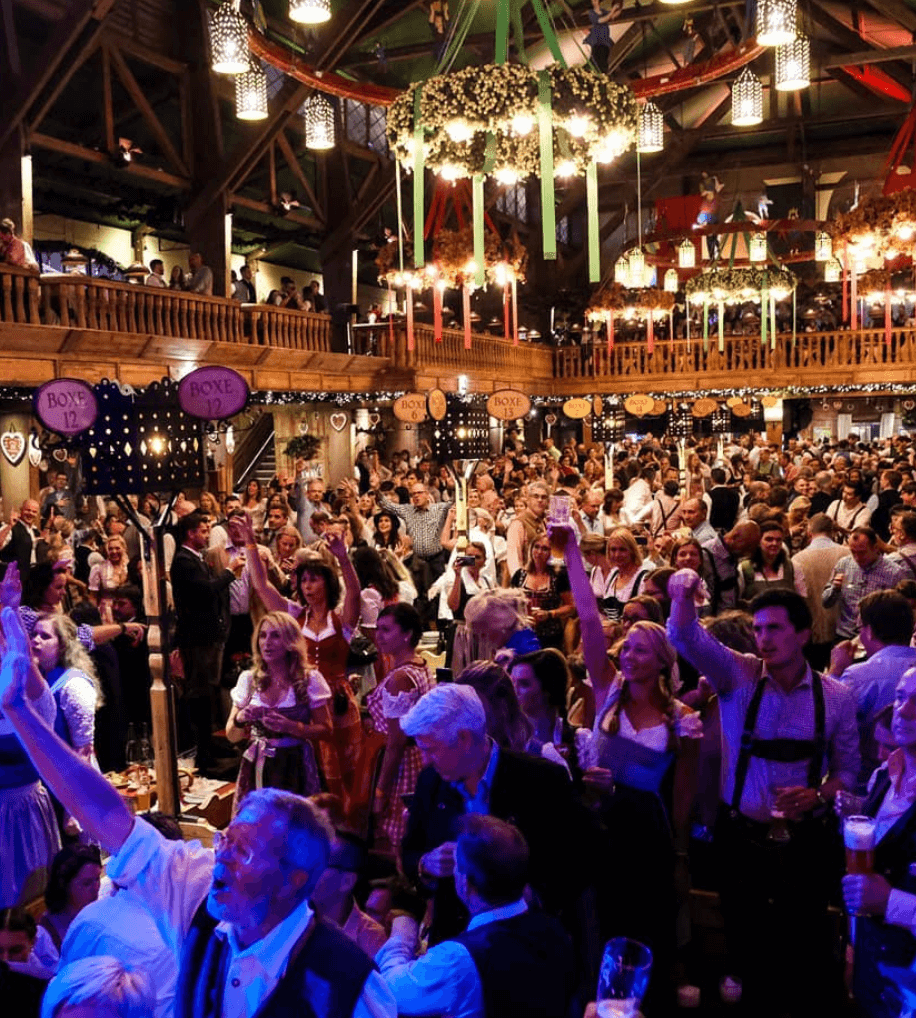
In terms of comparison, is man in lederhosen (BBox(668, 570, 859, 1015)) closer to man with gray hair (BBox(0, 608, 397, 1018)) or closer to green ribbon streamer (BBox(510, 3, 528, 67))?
man with gray hair (BBox(0, 608, 397, 1018))

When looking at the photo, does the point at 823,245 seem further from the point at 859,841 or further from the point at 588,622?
the point at 859,841

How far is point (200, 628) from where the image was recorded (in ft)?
18.2

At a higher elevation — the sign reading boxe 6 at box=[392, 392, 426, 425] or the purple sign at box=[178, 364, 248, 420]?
the sign reading boxe 6 at box=[392, 392, 426, 425]

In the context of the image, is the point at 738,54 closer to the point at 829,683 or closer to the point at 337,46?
the point at 829,683

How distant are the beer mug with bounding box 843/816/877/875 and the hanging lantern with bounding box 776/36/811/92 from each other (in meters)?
5.22

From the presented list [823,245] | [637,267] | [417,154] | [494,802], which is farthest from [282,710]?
[823,245]

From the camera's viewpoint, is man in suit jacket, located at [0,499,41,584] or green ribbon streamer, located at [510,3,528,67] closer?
green ribbon streamer, located at [510,3,528,67]

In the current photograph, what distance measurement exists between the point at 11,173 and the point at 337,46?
4471 millimetres

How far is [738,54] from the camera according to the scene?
477 cm

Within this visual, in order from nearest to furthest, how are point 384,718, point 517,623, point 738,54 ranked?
point 384,718, point 517,623, point 738,54

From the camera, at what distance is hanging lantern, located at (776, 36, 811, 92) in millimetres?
6172


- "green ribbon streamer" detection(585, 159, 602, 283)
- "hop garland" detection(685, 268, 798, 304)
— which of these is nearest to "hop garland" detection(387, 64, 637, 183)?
"green ribbon streamer" detection(585, 159, 602, 283)

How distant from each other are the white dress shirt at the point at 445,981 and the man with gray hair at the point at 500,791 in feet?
1.50

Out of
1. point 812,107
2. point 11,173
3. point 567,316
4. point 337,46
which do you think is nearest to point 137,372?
point 11,173
